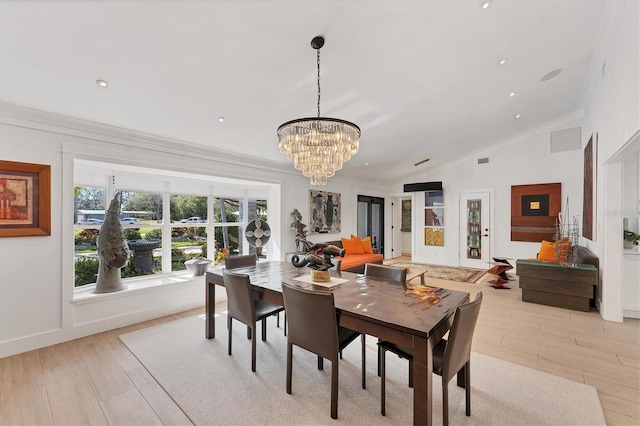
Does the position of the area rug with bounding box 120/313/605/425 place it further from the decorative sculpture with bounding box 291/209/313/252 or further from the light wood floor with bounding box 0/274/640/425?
the decorative sculpture with bounding box 291/209/313/252

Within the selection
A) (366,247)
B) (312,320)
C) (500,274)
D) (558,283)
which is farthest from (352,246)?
(312,320)

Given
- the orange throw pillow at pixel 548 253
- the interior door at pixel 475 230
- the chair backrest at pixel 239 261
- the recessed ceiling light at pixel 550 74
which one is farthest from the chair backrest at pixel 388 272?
the interior door at pixel 475 230

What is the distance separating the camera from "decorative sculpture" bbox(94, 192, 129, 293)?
11.0 feet

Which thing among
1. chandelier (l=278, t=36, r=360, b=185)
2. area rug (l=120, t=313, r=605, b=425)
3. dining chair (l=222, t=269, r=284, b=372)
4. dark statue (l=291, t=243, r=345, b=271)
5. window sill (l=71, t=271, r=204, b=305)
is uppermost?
chandelier (l=278, t=36, r=360, b=185)

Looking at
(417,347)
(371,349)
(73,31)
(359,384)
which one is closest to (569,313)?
A: (371,349)

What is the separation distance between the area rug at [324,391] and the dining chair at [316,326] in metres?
0.22

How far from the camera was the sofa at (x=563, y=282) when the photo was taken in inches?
153

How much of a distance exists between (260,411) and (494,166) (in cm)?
731

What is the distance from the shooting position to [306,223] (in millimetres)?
5988

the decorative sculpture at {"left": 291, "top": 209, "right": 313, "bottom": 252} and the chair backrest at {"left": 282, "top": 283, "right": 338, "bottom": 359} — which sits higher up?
the decorative sculpture at {"left": 291, "top": 209, "right": 313, "bottom": 252}

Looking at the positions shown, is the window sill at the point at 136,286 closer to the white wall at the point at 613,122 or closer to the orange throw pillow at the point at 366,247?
the orange throw pillow at the point at 366,247

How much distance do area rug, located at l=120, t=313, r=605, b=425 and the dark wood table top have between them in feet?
2.42

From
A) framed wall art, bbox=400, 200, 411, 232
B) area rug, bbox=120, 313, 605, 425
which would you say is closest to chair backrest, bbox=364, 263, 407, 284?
area rug, bbox=120, 313, 605, 425

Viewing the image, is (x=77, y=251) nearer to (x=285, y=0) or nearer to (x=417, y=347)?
(x=285, y=0)
